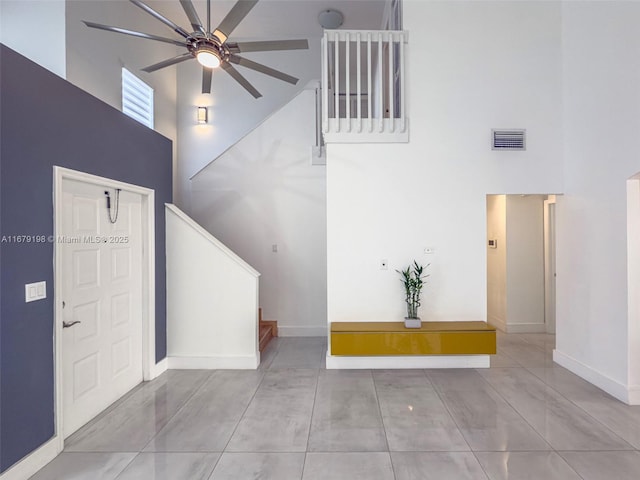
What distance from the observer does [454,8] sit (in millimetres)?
4051

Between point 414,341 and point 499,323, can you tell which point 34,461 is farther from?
point 499,323

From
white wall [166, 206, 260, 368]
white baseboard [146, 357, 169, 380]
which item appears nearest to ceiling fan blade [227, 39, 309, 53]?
white wall [166, 206, 260, 368]

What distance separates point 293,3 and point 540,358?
19.9 ft

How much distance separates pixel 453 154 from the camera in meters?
4.05

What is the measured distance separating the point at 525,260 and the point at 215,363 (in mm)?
4741

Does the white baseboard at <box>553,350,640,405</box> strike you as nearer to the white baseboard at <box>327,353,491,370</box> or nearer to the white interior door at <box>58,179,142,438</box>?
the white baseboard at <box>327,353,491,370</box>

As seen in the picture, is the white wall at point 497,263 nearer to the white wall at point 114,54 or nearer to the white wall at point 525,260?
the white wall at point 525,260

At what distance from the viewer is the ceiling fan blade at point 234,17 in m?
2.68

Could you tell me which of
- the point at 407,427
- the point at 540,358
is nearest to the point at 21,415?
the point at 407,427

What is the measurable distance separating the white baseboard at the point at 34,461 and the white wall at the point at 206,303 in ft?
5.26

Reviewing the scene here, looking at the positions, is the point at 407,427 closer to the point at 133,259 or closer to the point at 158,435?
the point at 158,435

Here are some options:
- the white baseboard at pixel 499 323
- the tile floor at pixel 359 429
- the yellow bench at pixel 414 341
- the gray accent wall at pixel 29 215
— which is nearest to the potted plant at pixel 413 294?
the yellow bench at pixel 414 341

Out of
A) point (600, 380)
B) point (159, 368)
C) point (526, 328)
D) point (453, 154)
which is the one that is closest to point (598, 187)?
point (453, 154)

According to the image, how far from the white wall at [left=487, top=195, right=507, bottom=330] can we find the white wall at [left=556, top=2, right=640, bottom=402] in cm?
135
